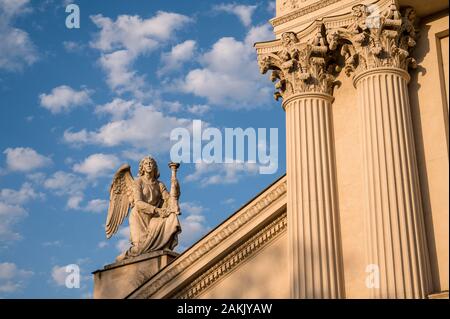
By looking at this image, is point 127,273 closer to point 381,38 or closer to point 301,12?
point 301,12

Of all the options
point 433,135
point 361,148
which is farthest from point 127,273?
point 433,135

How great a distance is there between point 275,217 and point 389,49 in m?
5.43

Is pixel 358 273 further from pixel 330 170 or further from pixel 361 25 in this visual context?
pixel 361 25

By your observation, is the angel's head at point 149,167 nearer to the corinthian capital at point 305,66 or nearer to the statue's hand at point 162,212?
the statue's hand at point 162,212

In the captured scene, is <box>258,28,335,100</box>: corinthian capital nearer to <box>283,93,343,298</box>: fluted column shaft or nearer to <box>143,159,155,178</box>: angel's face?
<box>283,93,343,298</box>: fluted column shaft

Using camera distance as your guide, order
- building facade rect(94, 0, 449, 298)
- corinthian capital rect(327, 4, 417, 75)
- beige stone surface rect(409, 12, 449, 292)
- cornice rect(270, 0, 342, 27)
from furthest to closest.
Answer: cornice rect(270, 0, 342, 27) < corinthian capital rect(327, 4, 417, 75) < beige stone surface rect(409, 12, 449, 292) < building facade rect(94, 0, 449, 298)

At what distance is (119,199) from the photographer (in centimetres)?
2675

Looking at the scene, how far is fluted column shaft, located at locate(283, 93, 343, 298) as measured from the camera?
1848 cm

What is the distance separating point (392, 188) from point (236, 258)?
6136mm

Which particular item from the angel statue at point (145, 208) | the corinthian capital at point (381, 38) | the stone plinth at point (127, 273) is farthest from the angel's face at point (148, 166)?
the corinthian capital at point (381, 38)

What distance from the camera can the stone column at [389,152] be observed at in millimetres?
17281

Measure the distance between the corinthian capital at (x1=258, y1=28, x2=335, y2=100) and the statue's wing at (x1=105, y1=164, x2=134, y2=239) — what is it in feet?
24.2

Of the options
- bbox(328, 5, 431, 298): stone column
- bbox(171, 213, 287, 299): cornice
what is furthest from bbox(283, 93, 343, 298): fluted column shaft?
bbox(171, 213, 287, 299): cornice
